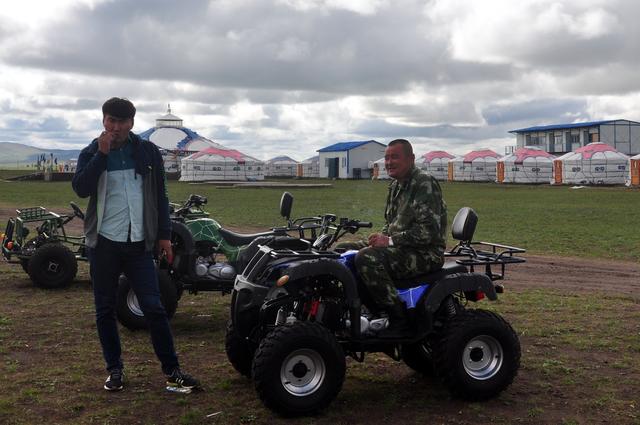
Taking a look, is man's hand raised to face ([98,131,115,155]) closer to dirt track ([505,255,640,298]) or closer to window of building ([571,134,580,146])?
dirt track ([505,255,640,298])

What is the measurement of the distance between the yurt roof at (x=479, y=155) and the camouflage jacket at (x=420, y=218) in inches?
2897

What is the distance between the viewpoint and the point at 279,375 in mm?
4852

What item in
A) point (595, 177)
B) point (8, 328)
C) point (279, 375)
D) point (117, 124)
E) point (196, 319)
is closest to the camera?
point (279, 375)

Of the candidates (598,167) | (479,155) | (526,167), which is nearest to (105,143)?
(598,167)

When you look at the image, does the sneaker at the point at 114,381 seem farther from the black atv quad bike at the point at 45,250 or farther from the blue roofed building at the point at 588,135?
the blue roofed building at the point at 588,135

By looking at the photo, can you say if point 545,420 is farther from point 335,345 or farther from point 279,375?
point 279,375

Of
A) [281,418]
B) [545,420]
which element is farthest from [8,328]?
[545,420]

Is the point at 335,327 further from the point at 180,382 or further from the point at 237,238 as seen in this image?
the point at 237,238

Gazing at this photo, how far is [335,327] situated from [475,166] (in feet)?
241

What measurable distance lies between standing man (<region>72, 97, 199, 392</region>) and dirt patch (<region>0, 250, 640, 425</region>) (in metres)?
0.39

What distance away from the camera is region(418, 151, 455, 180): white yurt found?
81.8m

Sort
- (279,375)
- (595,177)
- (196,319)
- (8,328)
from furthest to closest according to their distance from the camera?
(595,177)
(196,319)
(8,328)
(279,375)

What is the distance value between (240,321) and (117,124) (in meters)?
1.70

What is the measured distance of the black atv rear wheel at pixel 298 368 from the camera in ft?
15.8
